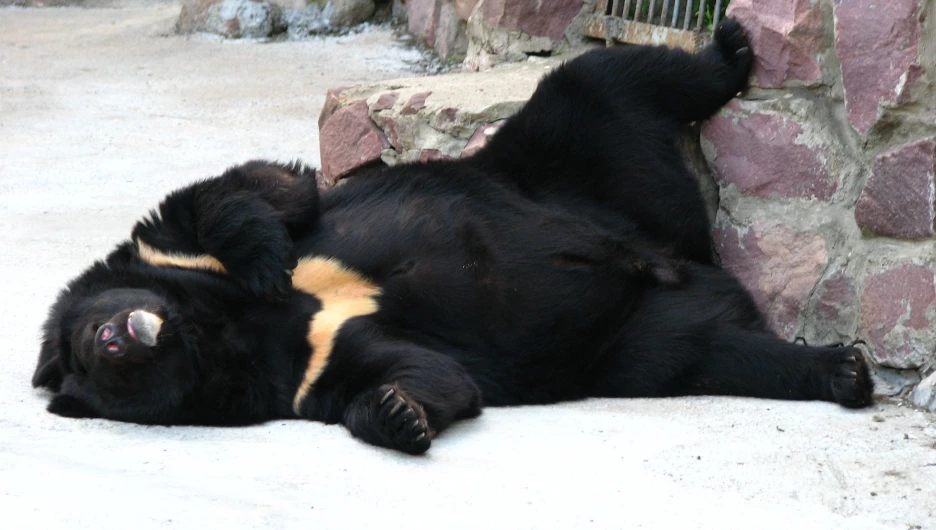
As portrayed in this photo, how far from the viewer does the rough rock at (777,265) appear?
350 centimetres

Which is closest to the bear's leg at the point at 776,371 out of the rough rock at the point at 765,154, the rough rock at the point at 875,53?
the rough rock at the point at 765,154

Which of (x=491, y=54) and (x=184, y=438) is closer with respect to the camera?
(x=184, y=438)

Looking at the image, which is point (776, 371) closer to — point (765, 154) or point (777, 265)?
point (777, 265)

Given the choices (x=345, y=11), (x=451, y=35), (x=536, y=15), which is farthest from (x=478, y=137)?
(x=345, y=11)

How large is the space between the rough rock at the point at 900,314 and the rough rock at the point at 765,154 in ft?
1.12

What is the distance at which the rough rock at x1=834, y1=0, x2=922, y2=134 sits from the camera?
3.06 m

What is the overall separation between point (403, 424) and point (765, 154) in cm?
157

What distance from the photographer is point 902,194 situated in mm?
3182

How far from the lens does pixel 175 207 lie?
3309 mm

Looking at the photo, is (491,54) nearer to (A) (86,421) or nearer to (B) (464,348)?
(B) (464,348)

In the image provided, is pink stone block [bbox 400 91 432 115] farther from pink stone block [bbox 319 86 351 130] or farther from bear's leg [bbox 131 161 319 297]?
bear's leg [bbox 131 161 319 297]

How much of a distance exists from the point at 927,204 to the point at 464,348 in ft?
4.47

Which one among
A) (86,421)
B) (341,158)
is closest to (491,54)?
(341,158)

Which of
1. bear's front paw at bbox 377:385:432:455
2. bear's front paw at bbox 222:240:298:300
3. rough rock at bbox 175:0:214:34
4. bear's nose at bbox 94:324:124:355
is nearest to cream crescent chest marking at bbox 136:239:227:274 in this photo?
bear's front paw at bbox 222:240:298:300
